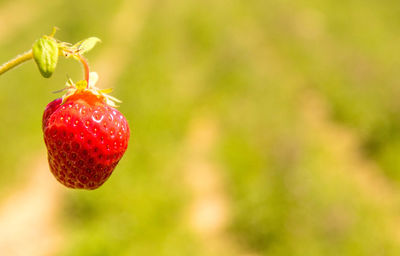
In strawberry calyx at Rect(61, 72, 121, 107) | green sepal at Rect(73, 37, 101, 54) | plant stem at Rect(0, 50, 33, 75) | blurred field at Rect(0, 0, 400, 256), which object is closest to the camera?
plant stem at Rect(0, 50, 33, 75)

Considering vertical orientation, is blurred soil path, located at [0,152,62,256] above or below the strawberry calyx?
above

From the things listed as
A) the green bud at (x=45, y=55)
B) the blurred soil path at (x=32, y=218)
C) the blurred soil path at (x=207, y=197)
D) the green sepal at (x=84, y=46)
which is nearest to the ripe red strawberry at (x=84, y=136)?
the green sepal at (x=84, y=46)

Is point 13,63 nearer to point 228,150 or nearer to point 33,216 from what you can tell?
point 33,216

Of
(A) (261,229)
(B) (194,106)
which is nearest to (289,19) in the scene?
(B) (194,106)

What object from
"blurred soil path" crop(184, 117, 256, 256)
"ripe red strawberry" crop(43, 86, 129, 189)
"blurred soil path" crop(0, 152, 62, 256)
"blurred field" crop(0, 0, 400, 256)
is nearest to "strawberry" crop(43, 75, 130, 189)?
"ripe red strawberry" crop(43, 86, 129, 189)

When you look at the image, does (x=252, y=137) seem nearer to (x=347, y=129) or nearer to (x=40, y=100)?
(x=347, y=129)

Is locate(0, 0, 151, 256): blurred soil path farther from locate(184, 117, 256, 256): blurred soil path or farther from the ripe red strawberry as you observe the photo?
the ripe red strawberry
